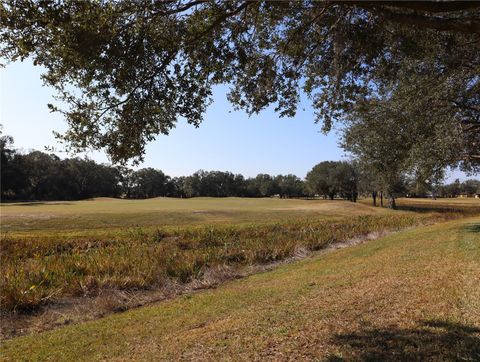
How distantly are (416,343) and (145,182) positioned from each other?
129m

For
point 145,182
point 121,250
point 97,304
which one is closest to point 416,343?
point 97,304

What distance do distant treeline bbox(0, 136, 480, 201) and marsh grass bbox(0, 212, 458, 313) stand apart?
3672cm

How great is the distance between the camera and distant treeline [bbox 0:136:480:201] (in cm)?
9088

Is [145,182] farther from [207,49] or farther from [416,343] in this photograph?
[416,343]

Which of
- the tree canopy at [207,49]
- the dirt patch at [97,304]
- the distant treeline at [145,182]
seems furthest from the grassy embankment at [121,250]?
the distant treeline at [145,182]

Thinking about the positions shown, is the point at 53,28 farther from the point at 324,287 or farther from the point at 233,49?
the point at 324,287

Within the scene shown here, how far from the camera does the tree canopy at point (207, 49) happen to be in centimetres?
638

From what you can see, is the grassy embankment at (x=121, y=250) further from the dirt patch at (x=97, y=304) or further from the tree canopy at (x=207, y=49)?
the tree canopy at (x=207, y=49)

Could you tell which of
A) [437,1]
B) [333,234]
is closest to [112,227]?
[333,234]

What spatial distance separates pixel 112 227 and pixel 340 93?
22888mm

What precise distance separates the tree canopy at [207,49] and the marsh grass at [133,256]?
7.16 m

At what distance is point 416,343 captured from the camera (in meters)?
5.59

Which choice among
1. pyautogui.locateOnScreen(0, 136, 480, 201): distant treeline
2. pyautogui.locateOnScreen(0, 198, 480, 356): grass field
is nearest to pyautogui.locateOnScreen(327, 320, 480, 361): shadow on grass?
pyautogui.locateOnScreen(0, 198, 480, 356): grass field

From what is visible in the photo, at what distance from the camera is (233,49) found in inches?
342
